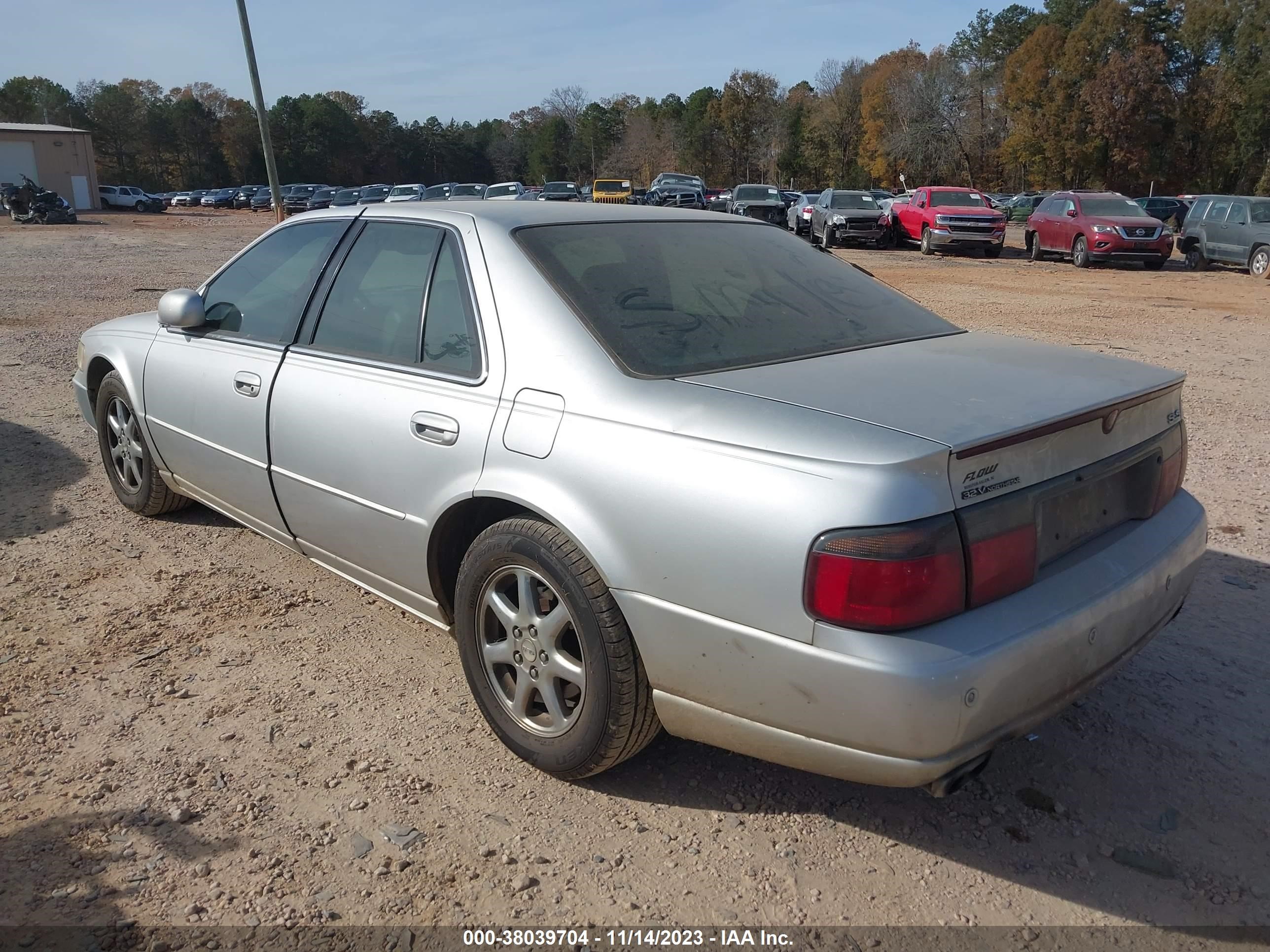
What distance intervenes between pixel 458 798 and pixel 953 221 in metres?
24.8

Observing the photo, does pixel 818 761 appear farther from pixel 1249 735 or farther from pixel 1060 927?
pixel 1249 735

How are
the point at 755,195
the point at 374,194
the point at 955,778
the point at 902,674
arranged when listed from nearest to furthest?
the point at 902,674
the point at 955,778
the point at 755,195
the point at 374,194

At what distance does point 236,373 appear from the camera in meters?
3.88

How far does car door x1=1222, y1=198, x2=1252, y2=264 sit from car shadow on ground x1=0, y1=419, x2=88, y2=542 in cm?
2087

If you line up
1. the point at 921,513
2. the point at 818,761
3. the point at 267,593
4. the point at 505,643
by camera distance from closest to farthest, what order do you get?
the point at 921,513
the point at 818,761
the point at 505,643
the point at 267,593

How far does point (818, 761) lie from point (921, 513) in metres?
0.64

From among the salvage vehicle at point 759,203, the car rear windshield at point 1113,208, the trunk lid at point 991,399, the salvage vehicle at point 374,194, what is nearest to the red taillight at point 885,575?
the trunk lid at point 991,399

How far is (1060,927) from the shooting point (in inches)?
90.8

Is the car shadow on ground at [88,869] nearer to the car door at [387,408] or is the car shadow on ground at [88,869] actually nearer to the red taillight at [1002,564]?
the car door at [387,408]

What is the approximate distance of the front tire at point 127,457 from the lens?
480 cm

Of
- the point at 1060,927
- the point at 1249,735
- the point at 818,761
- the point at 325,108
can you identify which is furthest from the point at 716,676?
the point at 325,108

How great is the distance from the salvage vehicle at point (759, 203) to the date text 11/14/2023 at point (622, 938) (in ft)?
92.7

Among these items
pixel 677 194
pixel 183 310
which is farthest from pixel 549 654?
pixel 677 194

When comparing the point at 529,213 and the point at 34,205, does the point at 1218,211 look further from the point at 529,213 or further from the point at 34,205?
the point at 34,205
